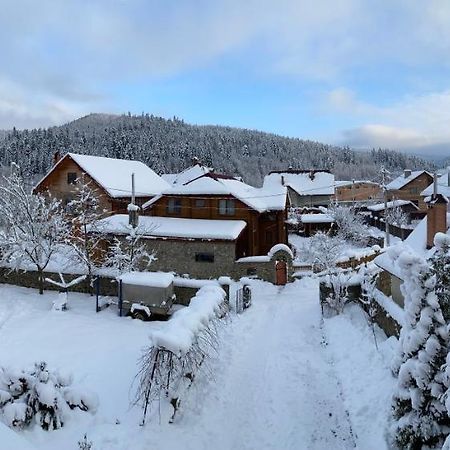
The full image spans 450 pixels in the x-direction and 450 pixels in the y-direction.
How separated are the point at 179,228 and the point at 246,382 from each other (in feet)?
57.9

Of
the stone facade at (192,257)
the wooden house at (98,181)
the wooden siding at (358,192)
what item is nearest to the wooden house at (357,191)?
the wooden siding at (358,192)

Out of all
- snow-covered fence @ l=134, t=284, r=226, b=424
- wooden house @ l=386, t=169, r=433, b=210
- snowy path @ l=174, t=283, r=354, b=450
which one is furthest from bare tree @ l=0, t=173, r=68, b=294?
wooden house @ l=386, t=169, r=433, b=210

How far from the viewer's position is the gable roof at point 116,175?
115 ft

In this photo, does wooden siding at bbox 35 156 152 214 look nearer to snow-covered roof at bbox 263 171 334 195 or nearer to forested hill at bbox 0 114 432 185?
snow-covered roof at bbox 263 171 334 195

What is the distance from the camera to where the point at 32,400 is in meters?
9.12

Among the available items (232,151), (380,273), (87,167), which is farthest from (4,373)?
(232,151)

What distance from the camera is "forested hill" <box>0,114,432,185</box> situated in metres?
100

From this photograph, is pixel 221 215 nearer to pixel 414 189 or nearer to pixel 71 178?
pixel 71 178

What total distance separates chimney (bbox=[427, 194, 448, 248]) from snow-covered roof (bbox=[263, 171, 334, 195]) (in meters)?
51.9

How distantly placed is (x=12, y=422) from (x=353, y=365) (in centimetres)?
921

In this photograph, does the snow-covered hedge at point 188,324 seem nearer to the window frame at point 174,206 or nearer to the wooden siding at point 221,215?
the wooden siding at point 221,215

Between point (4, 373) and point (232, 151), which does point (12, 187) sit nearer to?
point (4, 373)

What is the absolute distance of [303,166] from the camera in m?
143

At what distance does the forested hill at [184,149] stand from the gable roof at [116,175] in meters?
53.5
